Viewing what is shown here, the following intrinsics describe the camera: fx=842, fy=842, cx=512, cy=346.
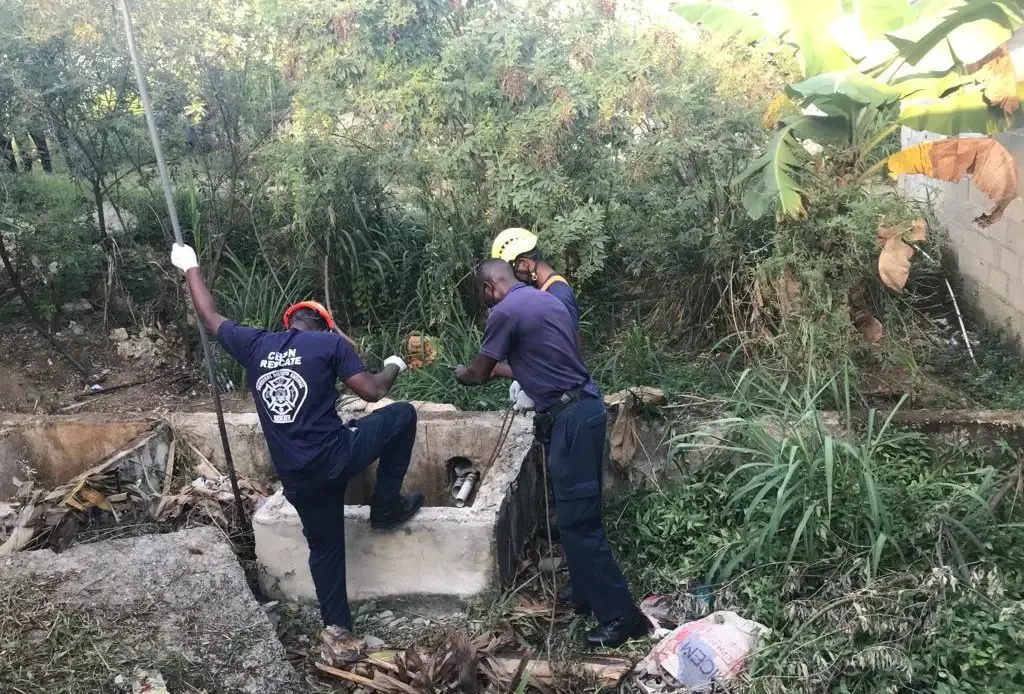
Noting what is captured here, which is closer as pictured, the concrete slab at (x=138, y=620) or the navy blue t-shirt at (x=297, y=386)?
the concrete slab at (x=138, y=620)

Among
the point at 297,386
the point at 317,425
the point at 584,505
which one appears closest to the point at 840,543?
the point at 584,505

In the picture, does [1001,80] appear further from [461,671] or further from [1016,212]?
[461,671]

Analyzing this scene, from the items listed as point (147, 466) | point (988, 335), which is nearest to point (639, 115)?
point (988, 335)

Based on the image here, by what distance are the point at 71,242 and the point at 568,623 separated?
470cm

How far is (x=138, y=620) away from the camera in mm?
3604

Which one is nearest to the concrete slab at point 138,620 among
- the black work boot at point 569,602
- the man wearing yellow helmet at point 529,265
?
the black work boot at point 569,602

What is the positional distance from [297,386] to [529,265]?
4.83 ft

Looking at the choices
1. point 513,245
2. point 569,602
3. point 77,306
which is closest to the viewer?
point 569,602

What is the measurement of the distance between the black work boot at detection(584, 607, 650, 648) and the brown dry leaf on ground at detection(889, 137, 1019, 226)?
10.0 feet

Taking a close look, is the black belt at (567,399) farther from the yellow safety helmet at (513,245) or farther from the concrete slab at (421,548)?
the yellow safety helmet at (513,245)

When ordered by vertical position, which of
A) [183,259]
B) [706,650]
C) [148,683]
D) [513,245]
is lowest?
[706,650]

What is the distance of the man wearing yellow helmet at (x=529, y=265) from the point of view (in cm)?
448

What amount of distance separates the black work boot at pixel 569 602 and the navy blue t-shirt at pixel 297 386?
1415 mm

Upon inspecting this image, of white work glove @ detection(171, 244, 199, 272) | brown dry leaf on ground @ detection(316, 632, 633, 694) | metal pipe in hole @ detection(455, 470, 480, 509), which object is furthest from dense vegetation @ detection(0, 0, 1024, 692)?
white work glove @ detection(171, 244, 199, 272)
